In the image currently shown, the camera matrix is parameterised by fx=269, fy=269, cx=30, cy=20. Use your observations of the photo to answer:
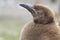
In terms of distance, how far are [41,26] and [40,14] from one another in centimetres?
6

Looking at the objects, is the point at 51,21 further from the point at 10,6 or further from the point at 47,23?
the point at 10,6

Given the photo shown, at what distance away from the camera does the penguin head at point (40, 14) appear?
121 centimetres

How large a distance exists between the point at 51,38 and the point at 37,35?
0.22 ft

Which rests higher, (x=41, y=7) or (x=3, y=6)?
(x=3, y=6)

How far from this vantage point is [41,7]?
3.95 feet

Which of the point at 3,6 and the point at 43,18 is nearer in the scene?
the point at 43,18

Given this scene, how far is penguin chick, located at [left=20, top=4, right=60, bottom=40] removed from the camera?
1202mm

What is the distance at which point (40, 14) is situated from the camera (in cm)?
123

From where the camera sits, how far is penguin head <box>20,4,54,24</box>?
47.8 inches

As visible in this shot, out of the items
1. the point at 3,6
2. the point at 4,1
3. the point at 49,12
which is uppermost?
the point at 4,1

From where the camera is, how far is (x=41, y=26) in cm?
122

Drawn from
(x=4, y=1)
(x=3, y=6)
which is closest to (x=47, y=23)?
(x=3, y=6)

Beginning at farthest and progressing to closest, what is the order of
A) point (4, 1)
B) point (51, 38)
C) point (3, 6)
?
point (4, 1) → point (3, 6) → point (51, 38)

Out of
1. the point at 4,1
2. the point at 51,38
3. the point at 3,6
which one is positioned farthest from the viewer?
the point at 4,1
